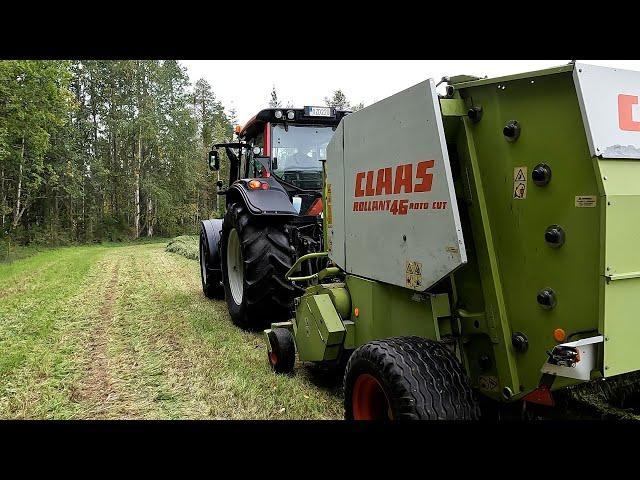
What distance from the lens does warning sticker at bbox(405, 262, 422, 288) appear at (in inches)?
98.0

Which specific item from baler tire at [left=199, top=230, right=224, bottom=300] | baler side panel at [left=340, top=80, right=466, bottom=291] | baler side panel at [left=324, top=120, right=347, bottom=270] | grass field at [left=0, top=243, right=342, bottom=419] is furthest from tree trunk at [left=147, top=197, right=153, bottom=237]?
baler side panel at [left=340, top=80, right=466, bottom=291]

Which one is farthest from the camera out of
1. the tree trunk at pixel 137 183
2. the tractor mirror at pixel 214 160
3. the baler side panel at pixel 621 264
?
the tree trunk at pixel 137 183

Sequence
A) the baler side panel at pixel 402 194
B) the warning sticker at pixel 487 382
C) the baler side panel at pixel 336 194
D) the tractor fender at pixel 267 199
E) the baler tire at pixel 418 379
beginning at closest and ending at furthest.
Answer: the baler tire at pixel 418 379
the baler side panel at pixel 402 194
the warning sticker at pixel 487 382
the baler side panel at pixel 336 194
the tractor fender at pixel 267 199

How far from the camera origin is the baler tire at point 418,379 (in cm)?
213

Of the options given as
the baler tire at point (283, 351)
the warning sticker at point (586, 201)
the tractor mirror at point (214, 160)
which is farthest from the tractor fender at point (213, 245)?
the warning sticker at point (586, 201)

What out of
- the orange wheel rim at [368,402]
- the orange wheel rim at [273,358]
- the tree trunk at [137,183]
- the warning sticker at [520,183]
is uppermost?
the tree trunk at [137,183]

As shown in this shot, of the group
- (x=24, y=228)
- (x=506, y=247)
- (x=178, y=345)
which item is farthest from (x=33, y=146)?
(x=506, y=247)

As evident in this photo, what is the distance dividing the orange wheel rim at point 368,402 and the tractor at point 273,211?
2.36m

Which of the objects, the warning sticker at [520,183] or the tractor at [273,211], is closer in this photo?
the warning sticker at [520,183]

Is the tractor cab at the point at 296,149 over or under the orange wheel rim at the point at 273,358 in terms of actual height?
over

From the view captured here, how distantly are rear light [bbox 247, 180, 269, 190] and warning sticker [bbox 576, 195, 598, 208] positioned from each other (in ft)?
12.3

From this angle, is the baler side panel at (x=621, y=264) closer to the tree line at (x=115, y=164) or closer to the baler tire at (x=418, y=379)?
the baler tire at (x=418, y=379)

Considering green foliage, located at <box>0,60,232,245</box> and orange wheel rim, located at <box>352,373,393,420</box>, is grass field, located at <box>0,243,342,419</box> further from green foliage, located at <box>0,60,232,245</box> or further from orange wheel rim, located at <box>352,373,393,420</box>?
green foliage, located at <box>0,60,232,245</box>

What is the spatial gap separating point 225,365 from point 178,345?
948 mm
